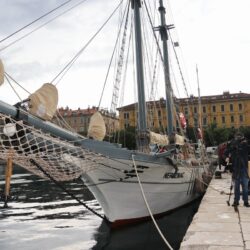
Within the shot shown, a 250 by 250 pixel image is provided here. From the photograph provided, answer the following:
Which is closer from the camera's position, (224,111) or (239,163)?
(239,163)

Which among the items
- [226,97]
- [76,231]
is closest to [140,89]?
[76,231]

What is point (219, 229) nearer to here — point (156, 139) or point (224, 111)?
point (156, 139)

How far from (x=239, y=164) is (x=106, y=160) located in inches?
127

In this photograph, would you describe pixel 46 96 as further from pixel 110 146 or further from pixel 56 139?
pixel 110 146

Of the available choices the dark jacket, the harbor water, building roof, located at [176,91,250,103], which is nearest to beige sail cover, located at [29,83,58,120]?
the harbor water

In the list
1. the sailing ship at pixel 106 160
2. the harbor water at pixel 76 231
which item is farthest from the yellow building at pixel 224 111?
the sailing ship at pixel 106 160

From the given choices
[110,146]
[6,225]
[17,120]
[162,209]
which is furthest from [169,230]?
[17,120]

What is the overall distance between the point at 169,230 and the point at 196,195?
5606 millimetres

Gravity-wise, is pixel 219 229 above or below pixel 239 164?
below

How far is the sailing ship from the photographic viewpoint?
777 cm

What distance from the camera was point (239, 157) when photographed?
961cm

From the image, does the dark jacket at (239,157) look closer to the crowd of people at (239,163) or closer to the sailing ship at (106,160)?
the crowd of people at (239,163)

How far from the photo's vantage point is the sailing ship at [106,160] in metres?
7.77

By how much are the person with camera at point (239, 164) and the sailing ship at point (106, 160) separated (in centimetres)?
224
